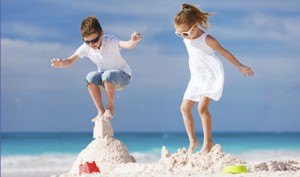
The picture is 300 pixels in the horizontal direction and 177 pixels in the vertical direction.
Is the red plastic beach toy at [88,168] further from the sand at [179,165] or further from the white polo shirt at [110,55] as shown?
the white polo shirt at [110,55]

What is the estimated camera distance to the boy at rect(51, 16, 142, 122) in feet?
29.3

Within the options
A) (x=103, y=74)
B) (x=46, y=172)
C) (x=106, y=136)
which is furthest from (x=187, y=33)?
(x=46, y=172)

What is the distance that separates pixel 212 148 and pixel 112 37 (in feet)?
7.14

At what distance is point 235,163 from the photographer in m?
7.90

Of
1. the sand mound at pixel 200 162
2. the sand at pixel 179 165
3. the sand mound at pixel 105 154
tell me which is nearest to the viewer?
the sand at pixel 179 165

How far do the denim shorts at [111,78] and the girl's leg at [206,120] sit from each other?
1199mm

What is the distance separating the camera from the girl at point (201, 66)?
839cm

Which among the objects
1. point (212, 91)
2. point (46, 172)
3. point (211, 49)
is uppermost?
point (46, 172)

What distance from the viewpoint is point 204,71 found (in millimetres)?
8508

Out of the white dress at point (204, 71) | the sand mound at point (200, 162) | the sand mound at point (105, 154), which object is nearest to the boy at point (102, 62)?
the sand mound at point (105, 154)

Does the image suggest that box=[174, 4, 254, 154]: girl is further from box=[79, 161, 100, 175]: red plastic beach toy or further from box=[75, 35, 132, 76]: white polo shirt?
box=[79, 161, 100, 175]: red plastic beach toy

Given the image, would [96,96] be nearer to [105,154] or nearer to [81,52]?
[81,52]

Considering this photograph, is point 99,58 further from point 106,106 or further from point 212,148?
point 212,148

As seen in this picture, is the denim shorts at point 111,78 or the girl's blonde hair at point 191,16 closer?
the girl's blonde hair at point 191,16
